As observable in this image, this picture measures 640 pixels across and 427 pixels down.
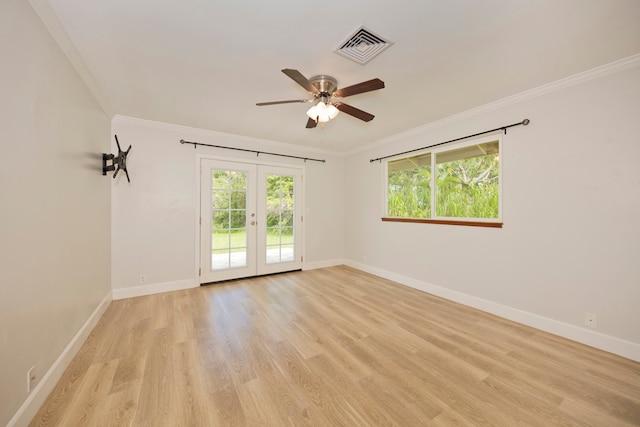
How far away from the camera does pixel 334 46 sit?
182 centimetres

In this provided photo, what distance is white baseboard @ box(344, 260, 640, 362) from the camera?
2.01m

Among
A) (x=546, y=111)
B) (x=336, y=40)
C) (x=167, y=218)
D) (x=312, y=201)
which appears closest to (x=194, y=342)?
(x=167, y=218)

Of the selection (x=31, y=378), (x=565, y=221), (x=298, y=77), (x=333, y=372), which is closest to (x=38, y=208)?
(x=31, y=378)

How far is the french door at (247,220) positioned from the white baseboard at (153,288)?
201 mm

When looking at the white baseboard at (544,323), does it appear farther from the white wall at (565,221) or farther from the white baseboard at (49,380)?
the white baseboard at (49,380)

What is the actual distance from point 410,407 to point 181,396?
1479 millimetres

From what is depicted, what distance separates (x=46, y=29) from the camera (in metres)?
1.59

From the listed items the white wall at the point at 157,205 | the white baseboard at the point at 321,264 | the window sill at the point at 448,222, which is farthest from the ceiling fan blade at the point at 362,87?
the white baseboard at the point at 321,264

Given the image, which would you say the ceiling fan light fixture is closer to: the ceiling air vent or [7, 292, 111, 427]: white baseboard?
the ceiling air vent

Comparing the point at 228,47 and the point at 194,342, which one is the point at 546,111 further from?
the point at 194,342

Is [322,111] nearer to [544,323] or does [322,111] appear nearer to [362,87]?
[362,87]

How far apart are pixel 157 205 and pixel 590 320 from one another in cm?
518

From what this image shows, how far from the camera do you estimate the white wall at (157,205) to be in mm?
3236

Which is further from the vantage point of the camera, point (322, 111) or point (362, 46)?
point (322, 111)
